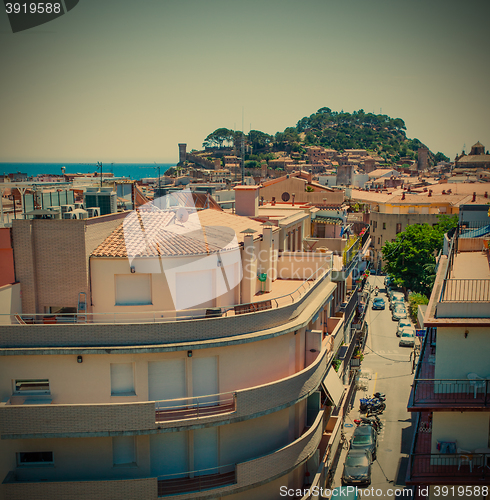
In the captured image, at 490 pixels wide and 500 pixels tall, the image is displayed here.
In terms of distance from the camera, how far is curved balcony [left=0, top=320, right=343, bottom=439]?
13.9m

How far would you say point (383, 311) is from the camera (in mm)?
59656

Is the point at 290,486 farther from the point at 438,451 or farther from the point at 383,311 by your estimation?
the point at 383,311

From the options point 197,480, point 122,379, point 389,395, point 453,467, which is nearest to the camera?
point 453,467

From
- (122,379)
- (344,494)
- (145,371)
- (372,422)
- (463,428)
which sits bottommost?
(372,422)

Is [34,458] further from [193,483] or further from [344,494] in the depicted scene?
[344,494]

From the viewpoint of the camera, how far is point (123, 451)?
1500 centimetres

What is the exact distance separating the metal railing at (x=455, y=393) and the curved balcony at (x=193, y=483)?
4.19m

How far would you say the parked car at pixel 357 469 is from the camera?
85.1 feet

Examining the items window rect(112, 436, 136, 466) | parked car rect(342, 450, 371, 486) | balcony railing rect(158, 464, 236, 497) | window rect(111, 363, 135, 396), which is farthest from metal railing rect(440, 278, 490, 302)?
parked car rect(342, 450, 371, 486)

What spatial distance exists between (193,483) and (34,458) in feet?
14.6

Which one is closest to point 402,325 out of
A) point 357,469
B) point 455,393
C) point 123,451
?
point 357,469

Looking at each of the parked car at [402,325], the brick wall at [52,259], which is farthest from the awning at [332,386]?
the parked car at [402,325]

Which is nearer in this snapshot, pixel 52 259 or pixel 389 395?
pixel 52 259

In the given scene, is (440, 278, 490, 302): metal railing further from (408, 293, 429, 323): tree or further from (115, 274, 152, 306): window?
(408, 293, 429, 323): tree
